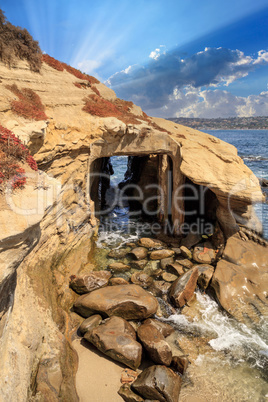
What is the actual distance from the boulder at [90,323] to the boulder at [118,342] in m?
0.26

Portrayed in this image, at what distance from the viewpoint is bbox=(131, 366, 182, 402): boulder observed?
6211mm

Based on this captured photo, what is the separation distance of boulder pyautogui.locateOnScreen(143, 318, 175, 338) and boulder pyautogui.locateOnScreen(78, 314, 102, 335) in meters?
1.89

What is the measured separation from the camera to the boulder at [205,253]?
13328 millimetres

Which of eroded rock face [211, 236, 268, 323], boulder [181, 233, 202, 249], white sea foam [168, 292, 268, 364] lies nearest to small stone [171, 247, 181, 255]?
boulder [181, 233, 202, 249]

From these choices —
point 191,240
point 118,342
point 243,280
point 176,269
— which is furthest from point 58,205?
point 243,280

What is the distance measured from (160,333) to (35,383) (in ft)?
14.3

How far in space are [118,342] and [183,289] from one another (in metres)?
4.05

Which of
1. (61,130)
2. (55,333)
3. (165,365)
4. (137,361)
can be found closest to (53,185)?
(55,333)

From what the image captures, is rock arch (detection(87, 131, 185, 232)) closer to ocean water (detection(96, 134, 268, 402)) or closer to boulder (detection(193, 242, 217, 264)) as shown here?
boulder (detection(193, 242, 217, 264))

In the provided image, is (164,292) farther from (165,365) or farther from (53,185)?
(53,185)

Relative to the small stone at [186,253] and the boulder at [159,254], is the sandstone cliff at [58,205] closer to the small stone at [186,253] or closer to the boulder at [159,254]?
the small stone at [186,253]

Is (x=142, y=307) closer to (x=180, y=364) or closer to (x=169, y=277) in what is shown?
(x=180, y=364)

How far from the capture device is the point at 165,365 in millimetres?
7191

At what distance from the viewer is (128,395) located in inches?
249
